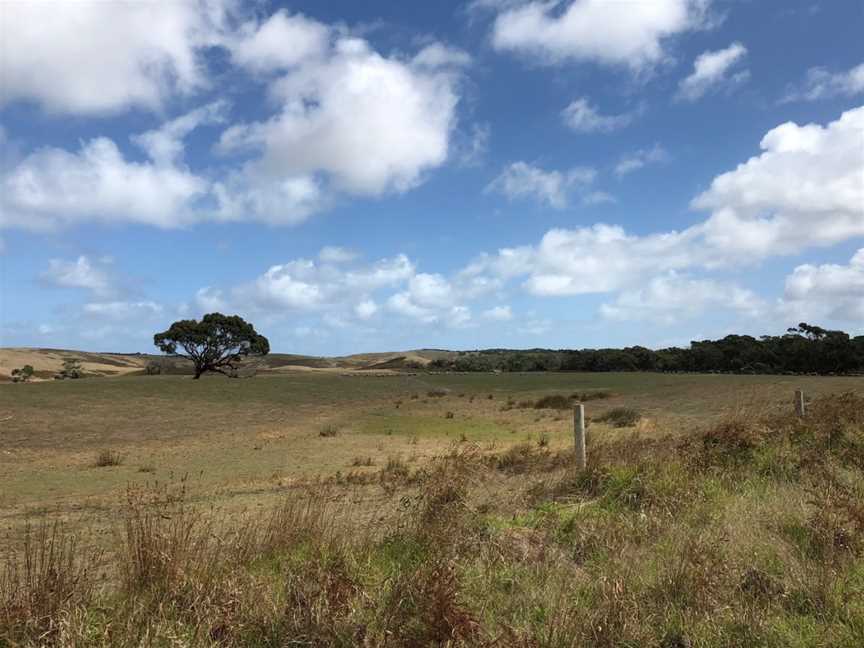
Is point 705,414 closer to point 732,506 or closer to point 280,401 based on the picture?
point 732,506

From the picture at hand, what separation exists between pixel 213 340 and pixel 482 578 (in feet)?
240

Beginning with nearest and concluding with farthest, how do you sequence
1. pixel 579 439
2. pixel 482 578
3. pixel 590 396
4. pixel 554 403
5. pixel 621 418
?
pixel 482 578 → pixel 579 439 → pixel 621 418 → pixel 554 403 → pixel 590 396

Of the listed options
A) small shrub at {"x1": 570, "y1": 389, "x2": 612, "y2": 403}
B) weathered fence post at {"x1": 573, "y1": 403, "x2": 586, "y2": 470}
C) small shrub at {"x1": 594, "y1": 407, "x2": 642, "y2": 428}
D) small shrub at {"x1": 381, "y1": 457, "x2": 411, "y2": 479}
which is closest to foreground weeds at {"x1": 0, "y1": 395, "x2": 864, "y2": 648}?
weathered fence post at {"x1": 573, "y1": 403, "x2": 586, "y2": 470}

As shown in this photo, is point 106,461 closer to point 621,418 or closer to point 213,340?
point 621,418

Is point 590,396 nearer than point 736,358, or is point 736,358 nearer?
point 590,396

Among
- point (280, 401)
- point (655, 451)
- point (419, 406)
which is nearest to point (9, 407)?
point (280, 401)

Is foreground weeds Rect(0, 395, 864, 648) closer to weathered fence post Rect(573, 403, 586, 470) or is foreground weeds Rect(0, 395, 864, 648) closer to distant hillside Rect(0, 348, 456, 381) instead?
weathered fence post Rect(573, 403, 586, 470)

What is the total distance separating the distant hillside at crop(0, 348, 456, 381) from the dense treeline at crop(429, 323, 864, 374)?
29847 mm

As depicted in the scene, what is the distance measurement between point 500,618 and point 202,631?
2.06 m

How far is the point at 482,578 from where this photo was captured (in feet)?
18.2

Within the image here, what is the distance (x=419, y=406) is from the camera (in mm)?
40875

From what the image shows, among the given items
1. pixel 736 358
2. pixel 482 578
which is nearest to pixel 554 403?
pixel 482 578

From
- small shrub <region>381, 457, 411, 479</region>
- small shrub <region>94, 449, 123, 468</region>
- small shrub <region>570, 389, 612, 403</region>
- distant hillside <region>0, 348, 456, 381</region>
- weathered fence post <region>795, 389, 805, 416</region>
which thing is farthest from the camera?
distant hillside <region>0, 348, 456, 381</region>

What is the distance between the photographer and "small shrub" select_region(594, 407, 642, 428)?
2730 cm
